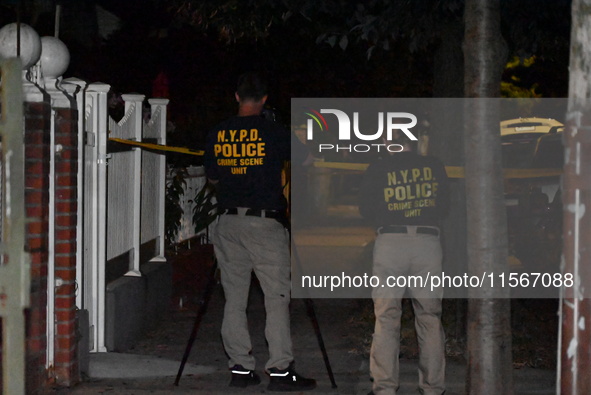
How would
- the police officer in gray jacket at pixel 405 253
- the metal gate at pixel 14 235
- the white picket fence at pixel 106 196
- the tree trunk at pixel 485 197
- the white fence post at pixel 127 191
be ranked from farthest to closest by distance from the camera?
1. the white fence post at pixel 127 191
2. the white picket fence at pixel 106 196
3. the police officer in gray jacket at pixel 405 253
4. the tree trunk at pixel 485 197
5. the metal gate at pixel 14 235

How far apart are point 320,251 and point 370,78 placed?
5101mm

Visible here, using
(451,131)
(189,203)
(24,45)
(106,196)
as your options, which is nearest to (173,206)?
(189,203)

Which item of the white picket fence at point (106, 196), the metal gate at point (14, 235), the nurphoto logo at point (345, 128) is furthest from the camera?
the nurphoto logo at point (345, 128)

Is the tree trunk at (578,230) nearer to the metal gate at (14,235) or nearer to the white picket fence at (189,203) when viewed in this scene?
the metal gate at (14,235)

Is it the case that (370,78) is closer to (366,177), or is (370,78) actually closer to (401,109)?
(401,109)

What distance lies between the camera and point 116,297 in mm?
7969

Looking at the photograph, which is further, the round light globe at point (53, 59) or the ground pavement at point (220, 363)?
the ground pavement at point (220, 363)

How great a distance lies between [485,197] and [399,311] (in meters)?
0.99

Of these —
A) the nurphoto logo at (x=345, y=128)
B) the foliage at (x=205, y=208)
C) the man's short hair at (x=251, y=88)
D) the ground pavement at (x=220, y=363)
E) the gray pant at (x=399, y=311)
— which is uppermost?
the nurphoto logo at (x=345, y=128)

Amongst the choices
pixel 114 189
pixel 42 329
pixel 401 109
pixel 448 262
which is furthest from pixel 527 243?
pixel 401 109

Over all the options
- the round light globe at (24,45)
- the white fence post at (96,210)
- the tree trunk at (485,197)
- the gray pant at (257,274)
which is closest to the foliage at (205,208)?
the white fence post at (96,210)

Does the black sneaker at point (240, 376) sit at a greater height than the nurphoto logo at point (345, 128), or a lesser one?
lesser

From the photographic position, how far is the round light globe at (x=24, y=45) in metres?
6.14

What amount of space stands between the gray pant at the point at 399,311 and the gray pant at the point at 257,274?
713 millimetres
